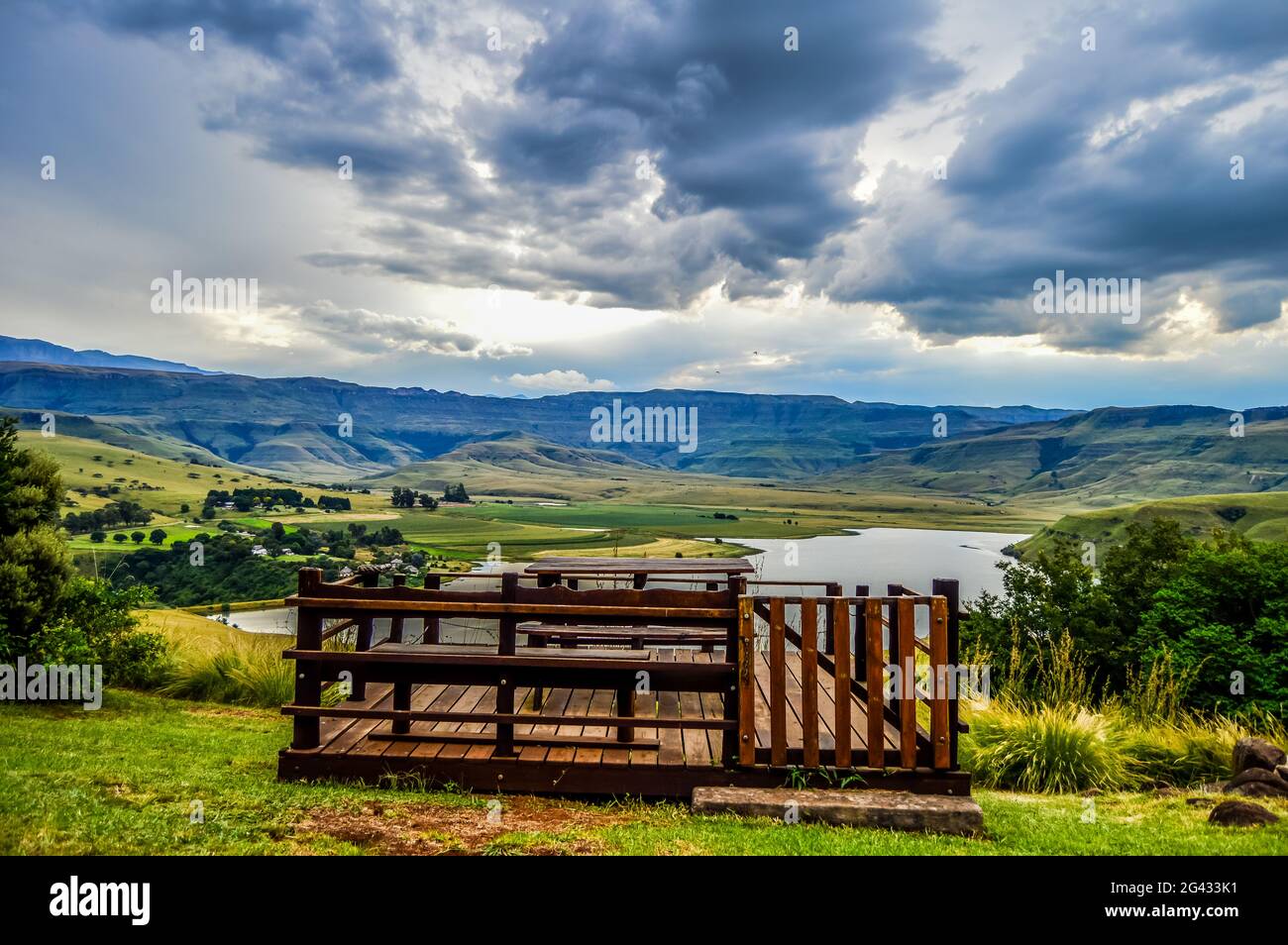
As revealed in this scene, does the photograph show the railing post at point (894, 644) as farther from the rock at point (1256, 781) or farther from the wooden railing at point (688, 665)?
the rock at point (1256, 781)

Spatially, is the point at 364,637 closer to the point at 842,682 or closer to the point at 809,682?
the point at 809,682

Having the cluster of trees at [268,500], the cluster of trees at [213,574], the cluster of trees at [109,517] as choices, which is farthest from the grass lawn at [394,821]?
the cluster of trees at [268,500]

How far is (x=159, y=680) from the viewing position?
35.1 ft

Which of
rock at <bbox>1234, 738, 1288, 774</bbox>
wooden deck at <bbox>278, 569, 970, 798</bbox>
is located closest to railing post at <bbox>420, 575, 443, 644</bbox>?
wooden deck at <bbox>278, 569, 970, 798</bbox>

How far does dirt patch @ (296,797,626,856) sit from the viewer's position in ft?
16.6

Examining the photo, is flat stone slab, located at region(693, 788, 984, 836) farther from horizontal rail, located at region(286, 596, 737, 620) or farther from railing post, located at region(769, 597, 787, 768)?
horizontal rail, located at region(286, 596, 737, 620)

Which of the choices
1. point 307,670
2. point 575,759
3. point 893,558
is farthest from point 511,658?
point 893,558

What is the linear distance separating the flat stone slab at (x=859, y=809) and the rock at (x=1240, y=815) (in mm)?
2105

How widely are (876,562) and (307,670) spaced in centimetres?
8311

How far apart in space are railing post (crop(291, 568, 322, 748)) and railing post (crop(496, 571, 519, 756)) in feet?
5.24

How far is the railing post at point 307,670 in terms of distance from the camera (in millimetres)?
6656
